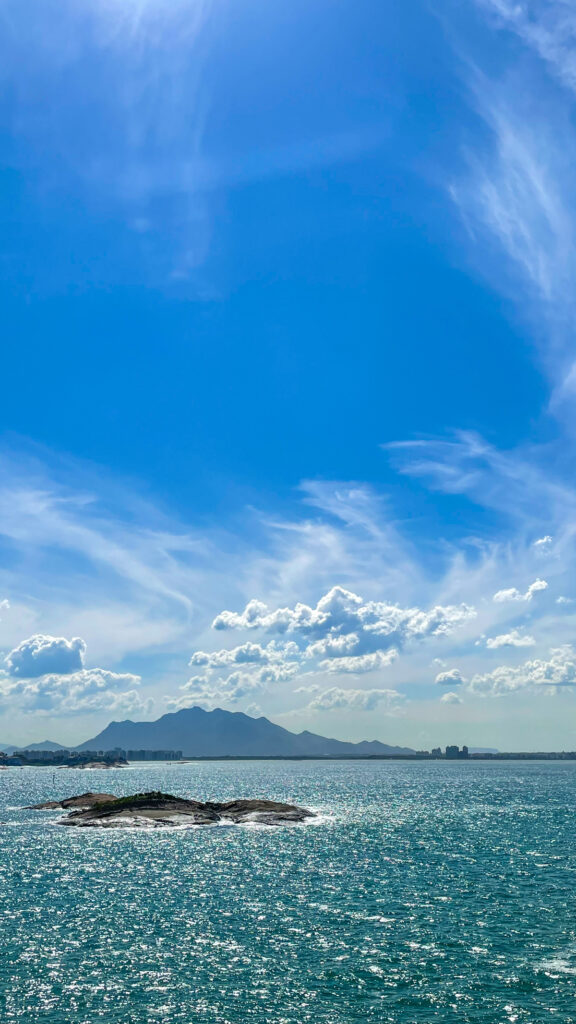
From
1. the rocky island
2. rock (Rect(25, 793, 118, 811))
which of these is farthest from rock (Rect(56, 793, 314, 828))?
rock (Rect(25, 793, 118, 811))

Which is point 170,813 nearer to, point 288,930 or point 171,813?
point 171,813

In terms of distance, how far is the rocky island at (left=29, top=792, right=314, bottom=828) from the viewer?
118188 millimetres

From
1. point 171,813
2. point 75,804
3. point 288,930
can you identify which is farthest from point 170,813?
point 288,930

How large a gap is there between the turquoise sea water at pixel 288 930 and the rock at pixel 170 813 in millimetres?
18517

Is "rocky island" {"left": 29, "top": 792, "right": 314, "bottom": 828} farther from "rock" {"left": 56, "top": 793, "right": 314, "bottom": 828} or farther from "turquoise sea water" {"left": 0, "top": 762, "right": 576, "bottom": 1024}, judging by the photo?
"turquoise sea water" {"left": 0, "top": 762, "right": 576, "bottom": 1024}

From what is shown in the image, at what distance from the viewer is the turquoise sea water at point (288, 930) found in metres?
36.4

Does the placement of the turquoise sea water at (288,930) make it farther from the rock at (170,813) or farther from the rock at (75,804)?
the rock at (75,804)

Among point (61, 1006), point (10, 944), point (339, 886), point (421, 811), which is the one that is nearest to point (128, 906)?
point (10, 944)

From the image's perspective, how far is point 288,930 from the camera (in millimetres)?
50812

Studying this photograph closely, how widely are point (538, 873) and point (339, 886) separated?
71.3 feet

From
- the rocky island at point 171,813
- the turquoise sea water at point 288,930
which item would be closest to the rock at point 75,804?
the rocky island at point 171,813

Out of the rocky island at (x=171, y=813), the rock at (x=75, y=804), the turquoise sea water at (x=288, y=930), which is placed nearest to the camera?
the turquoise sea water at (x=288, y=930)

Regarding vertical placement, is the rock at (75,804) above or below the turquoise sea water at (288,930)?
below

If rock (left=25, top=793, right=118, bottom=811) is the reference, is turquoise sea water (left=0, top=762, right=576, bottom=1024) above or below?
above
